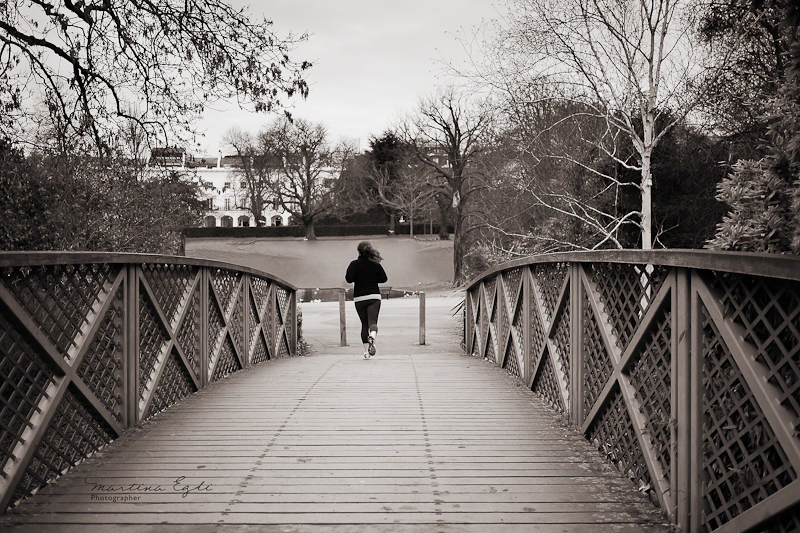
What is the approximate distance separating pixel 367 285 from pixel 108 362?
5.82 meters

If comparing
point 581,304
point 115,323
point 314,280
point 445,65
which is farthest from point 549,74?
point 314,280

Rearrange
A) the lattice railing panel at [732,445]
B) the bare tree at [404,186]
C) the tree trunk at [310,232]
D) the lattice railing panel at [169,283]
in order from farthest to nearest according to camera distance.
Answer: the tree trunk at [310,232]
the bare tree at [404,186]
the lattice railing panel at [169,283]
the lattice railing panel at [732,445]

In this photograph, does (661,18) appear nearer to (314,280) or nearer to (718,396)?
(718,396)

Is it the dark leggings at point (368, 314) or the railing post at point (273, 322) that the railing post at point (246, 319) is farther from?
the dark leggings at point (368, 314)

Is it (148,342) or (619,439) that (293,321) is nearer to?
(148,342)

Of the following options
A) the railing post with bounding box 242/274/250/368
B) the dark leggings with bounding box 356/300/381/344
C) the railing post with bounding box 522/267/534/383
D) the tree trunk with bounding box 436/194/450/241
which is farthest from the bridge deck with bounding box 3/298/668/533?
the tree trunk with bounding box 436/194/450/241

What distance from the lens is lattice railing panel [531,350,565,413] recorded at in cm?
556

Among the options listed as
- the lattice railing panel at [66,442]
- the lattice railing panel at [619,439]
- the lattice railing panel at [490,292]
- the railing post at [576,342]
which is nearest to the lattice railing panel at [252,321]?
the lattice railing panel at [490,292]

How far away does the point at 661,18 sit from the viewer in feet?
45.2

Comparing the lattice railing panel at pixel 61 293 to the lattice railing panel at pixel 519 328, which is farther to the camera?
the lattice railing panel at pixel 519 328

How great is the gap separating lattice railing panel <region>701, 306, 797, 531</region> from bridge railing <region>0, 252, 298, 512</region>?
279cm

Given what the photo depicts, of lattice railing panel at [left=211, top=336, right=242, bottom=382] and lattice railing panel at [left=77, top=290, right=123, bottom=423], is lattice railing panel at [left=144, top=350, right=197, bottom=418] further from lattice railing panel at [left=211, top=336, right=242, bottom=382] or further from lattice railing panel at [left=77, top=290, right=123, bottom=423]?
lattice railing panel at [left=211, top=336, right=242, bottom=382]

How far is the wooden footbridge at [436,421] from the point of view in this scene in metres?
2.65

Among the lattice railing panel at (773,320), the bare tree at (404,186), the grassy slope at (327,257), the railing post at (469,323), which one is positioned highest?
the bare tree at (404,186)
